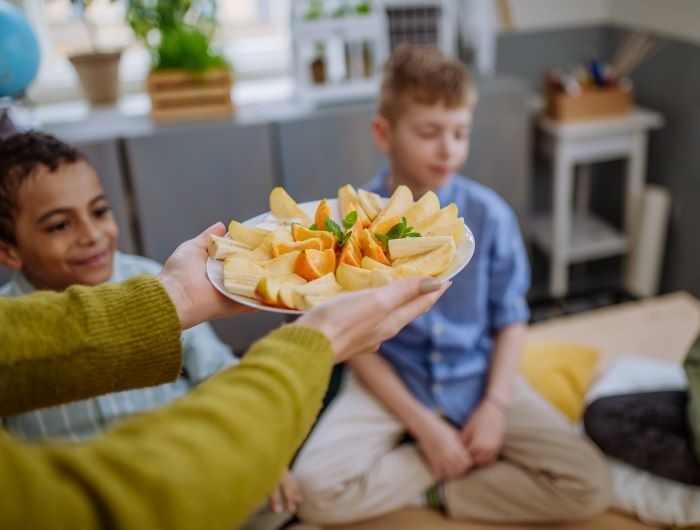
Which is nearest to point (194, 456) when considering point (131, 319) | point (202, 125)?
point (131, 319)

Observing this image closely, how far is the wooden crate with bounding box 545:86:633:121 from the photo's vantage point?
2.09m

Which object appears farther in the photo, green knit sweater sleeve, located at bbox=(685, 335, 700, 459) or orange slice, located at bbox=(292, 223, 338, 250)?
green knit sweater sleeve, located at bbox=(685, 335, 700, 459)

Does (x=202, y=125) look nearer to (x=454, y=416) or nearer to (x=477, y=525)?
(x=454, y=416)

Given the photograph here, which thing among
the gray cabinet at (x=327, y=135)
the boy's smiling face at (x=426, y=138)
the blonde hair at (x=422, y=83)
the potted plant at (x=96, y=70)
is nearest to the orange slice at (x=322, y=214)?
the boy's smiling face at (x=426, y=138)

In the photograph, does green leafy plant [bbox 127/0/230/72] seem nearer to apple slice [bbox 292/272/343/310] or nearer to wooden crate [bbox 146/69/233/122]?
wooden crate [bbox 146/69/233/122]

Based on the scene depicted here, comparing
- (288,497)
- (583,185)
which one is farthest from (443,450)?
(583,185)

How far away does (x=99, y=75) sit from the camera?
1.85 meters

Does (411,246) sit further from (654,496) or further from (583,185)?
(583,185)

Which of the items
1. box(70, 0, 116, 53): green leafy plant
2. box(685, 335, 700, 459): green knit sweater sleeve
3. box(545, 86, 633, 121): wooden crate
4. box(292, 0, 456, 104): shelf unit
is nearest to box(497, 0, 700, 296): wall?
box(545, 86, 633, 121): wooden crate

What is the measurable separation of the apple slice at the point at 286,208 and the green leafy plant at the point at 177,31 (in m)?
1.15

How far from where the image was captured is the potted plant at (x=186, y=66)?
175 cm

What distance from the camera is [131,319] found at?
0.62 meters

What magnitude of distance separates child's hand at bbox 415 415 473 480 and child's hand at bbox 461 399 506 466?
0.05ft

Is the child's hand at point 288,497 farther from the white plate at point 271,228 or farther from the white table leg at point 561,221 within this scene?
the white table leg at point 561,221
